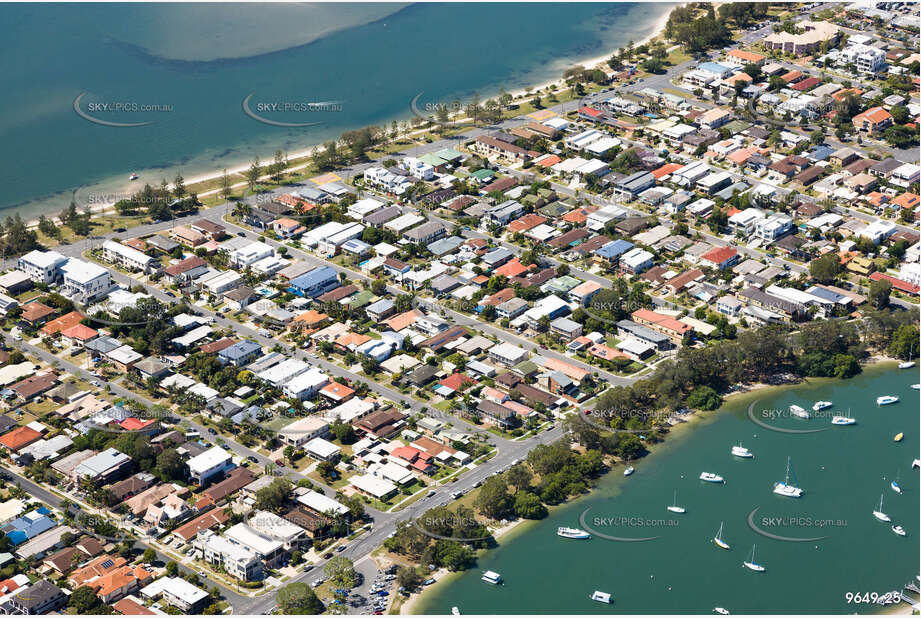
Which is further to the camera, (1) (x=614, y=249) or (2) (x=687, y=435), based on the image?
(1) (x=614, y=249)

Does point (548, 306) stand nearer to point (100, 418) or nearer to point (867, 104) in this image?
point (100, 418)

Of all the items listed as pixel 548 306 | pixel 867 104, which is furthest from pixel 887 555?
pixel 867 104

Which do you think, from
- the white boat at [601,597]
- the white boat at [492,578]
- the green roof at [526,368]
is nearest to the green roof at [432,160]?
the green roof at [526,368]

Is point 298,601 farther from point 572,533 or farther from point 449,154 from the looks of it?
point 449,154

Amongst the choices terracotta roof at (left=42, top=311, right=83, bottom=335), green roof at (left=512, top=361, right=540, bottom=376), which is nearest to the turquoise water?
green roof at (left=512, top=361, right=540, bottom=376)

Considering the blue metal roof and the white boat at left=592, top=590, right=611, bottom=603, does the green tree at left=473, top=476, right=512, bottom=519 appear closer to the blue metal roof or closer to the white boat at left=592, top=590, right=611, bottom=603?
the white boat at left=592, top=590, right=611, bottom=603

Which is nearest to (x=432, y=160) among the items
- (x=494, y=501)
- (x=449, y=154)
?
(x=449, y=154)

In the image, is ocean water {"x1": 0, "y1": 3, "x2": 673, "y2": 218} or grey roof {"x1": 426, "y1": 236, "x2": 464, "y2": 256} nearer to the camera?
grey roof {"x1": 426, "y1": 236, "x2": 464, "y2": 256}
